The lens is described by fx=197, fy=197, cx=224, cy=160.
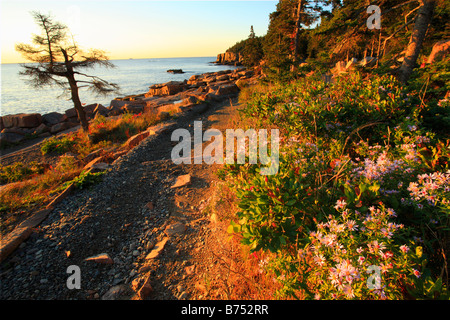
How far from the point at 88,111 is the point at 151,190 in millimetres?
18719

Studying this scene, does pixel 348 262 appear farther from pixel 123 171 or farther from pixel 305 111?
pixel 123 171

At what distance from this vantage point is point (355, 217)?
172 cm

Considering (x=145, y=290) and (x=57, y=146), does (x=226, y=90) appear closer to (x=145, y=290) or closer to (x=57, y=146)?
(x=57, y=146)

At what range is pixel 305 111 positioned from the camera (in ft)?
11.4

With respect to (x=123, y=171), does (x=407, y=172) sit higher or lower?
higher

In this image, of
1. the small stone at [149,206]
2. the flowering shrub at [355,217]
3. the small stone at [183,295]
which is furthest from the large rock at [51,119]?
the flowering shrub at [355,217]

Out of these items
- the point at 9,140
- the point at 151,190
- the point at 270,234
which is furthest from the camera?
the point at 9,140

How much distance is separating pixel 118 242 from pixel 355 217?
360 cm

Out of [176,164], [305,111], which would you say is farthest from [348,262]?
[176,164]

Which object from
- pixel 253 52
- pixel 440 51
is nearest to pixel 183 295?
pixel 440 51

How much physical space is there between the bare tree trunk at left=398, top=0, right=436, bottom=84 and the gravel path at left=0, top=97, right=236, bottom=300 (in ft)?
19.6

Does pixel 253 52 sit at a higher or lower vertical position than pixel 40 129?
higher

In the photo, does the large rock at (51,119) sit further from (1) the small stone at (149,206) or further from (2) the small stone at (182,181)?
(1) the small stone at (149,206)

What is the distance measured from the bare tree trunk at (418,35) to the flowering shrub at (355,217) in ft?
9.67
